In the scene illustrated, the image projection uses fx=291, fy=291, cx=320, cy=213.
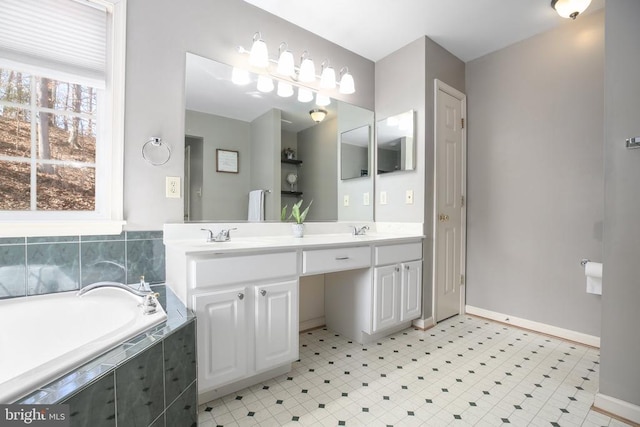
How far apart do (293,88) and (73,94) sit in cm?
137

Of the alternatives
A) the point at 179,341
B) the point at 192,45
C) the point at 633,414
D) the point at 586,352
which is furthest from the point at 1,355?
the point at 586,352

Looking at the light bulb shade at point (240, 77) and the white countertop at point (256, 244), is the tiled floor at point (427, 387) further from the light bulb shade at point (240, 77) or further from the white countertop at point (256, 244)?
the light bulb shade at point (240, 77)

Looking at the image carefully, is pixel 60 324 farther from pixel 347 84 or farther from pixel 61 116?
pixel 347 84

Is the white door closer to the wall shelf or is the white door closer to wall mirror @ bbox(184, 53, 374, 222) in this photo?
wall mirror @ bbox(184, 53, 374, 222)

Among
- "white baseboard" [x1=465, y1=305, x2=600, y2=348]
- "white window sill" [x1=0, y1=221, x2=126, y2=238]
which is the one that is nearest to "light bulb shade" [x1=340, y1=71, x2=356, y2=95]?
"white window sill" [x1=0, y1=221, x2=126, y2=238]

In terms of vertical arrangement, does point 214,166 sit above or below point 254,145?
below

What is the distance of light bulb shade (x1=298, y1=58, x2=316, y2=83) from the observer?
2236mm

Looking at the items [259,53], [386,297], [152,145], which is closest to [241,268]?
[152,145]

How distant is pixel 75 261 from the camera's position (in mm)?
1473

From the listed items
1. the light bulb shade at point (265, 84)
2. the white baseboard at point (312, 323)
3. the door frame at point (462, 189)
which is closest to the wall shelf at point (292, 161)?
the light bulb shade at point (265, 84)

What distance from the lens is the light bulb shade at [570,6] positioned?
1878 mm

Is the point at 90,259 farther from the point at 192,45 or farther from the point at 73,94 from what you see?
the point at 192,45

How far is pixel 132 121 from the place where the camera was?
1621 millimetres

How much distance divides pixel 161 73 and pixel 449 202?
2.45m
